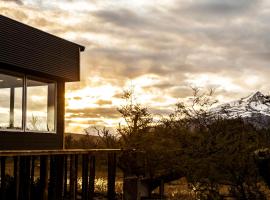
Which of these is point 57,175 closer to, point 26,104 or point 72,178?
point 72,178

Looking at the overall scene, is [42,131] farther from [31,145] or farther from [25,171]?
[25,171]

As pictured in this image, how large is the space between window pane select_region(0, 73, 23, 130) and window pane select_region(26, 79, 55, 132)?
13.8 inches

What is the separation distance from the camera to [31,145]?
51.4 feet

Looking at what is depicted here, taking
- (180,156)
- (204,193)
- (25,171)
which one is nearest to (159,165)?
(180,156)

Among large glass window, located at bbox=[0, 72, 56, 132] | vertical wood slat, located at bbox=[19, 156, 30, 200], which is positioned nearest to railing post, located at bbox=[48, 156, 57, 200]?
vertical wood slat, located at bbox=[19, 156, 30, 200]

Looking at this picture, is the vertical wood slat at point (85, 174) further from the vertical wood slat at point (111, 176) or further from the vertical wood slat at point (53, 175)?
the vertical wood slat at point (111, 176)

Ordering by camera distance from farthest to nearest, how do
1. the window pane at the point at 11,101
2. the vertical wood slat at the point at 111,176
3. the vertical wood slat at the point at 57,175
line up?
the window pane at the point at 11,101 → the vertical wood slat at the point at 111,176 → the vertical wood slat at the point at 57,175

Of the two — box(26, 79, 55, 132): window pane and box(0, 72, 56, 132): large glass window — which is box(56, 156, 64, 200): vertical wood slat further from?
box(26, 79, 55, 132): window pane

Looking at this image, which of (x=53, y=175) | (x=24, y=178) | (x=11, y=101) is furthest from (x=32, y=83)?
(x=24, y=178)

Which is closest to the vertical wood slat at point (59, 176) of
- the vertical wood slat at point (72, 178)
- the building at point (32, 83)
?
the vertical wood slat at point (72, 178)

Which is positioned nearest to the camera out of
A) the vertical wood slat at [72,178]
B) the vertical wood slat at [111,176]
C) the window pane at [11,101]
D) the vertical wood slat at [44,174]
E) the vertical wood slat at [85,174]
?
the vertical wood slat at [44,174]

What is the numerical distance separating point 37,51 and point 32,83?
992 millimetres

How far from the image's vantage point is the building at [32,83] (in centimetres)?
1482

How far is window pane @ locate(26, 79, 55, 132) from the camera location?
16000 millimetres
